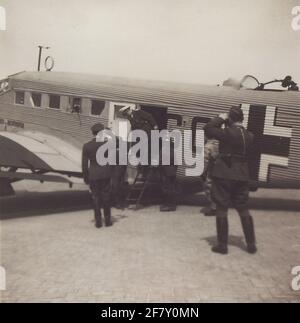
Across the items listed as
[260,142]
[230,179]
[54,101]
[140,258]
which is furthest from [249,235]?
[54,101]

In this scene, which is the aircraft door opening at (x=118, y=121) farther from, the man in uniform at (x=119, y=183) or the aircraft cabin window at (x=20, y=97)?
the aircraft cabin window at (x=20, y=97)

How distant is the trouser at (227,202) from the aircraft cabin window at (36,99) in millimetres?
5990

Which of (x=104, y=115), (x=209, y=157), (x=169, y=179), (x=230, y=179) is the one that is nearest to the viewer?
(x=230, y=179)

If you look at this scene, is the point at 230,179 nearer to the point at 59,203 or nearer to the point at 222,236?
the point at 222,236

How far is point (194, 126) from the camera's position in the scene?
29.0 feet

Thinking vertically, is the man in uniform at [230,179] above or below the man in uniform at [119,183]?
above

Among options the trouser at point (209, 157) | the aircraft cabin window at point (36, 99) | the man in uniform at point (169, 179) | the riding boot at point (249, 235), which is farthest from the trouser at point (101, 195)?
the aircraft cabin window at point (36, 99)

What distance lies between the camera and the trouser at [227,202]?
558 cm

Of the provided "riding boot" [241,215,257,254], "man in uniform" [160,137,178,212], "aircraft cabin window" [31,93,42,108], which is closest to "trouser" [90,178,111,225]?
"man in uniform" [160,137,178,212]

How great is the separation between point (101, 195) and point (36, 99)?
4366mm

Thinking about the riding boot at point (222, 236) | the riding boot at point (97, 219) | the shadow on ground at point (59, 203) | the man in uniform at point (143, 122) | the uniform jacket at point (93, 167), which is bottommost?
the shadow on ground at point (59, 203)

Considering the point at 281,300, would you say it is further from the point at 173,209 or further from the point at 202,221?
the point at 173,209

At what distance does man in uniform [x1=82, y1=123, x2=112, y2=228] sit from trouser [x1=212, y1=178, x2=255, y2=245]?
2019mm

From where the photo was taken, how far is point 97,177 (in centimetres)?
677
